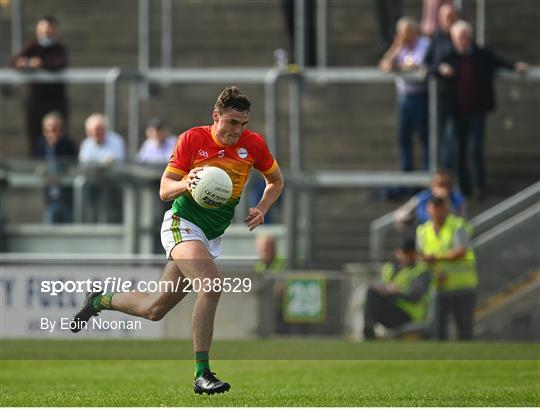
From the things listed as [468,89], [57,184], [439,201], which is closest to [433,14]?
[468,89]

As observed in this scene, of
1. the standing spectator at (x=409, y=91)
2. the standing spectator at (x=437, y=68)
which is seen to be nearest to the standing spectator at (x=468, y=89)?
the standing spectator at (x=437, y=68)

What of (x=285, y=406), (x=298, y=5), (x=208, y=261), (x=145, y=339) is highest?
(x=298, y=5)

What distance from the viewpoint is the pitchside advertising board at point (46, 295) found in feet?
53.5

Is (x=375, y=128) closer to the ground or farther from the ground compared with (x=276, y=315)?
farther from the ground

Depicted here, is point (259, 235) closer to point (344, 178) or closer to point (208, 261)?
point (344, 178)

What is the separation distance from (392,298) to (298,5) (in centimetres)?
470

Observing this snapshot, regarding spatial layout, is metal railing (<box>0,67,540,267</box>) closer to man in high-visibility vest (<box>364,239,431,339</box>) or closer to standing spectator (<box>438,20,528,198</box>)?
standing spectator (<box>438,20,528,198</box>)

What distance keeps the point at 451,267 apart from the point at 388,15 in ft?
16.0

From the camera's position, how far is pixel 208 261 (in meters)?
11.1

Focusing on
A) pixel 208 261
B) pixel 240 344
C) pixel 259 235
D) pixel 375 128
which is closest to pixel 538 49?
pixel 375 128

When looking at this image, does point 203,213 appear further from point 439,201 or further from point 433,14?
point 433,14

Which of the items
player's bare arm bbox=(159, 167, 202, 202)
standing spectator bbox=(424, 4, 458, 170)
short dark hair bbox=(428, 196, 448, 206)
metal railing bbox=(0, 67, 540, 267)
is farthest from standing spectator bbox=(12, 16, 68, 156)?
player's bare arm bbox=(159, 167, 202, 202)

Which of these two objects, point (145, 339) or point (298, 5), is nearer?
point (145, 339)

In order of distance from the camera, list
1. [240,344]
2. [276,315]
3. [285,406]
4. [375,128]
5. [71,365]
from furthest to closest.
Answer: [375,128], [276,315], [240,344], [71,365], [285,406]
